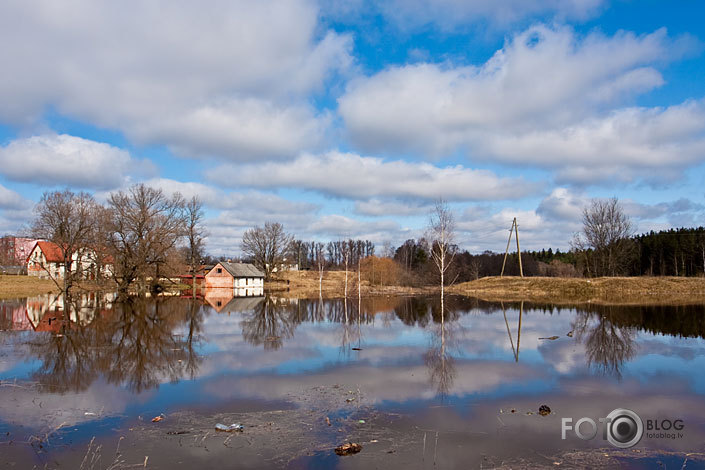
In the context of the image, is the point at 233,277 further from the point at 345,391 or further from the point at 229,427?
the point at 229,427

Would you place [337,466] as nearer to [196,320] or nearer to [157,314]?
[196,320]

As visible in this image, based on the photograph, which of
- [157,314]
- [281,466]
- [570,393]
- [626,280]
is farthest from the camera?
[626,280]

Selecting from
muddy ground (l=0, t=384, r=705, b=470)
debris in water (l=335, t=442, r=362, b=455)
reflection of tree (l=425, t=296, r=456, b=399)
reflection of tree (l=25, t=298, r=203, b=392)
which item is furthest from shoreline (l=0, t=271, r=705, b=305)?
debris in water (l=335, t=442, r=362, b=455)

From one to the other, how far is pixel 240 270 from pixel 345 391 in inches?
2297

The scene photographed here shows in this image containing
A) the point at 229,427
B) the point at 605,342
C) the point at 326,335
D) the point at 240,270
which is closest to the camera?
the point at 229,427

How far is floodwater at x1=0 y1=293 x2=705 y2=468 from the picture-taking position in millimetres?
7461

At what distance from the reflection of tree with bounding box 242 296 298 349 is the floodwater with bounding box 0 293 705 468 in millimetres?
310

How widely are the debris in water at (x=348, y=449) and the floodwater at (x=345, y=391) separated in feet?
0.46

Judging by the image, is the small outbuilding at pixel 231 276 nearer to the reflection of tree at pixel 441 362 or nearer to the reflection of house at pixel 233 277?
the reflection of house at pixel 233 277

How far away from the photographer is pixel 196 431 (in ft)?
27.2

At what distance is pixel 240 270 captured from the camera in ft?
220

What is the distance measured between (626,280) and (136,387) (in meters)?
53.7

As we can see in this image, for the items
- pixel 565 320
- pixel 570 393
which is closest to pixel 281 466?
pixel 570 393

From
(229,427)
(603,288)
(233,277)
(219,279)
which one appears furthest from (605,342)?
(219,279)
